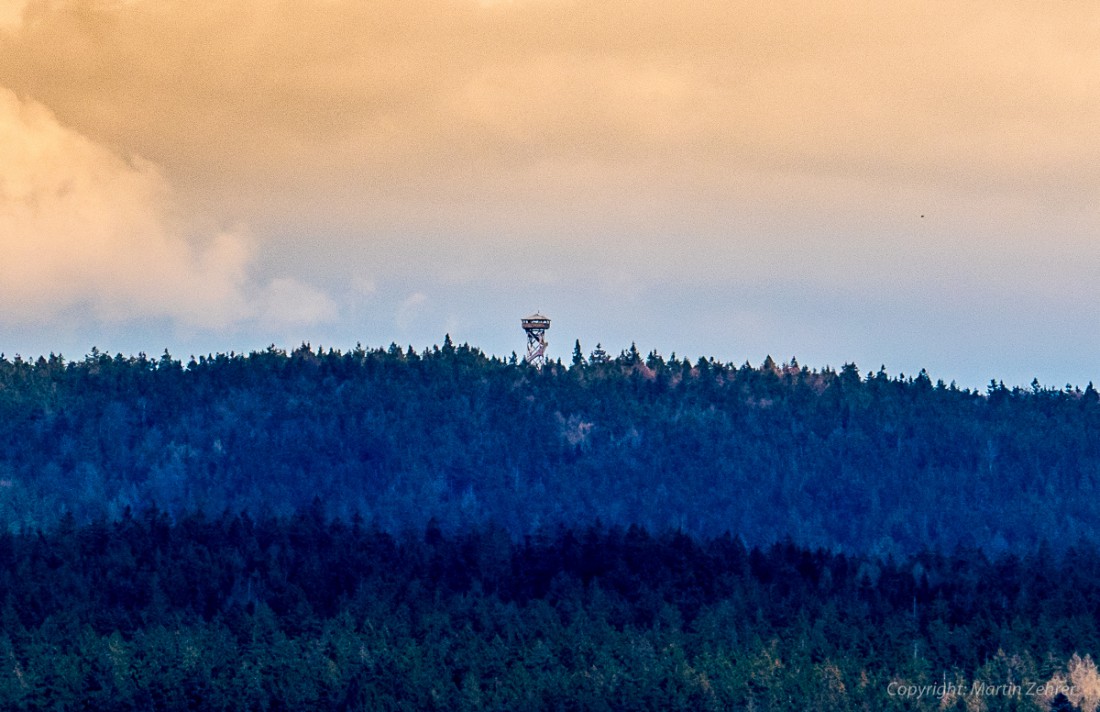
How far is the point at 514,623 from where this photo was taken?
13262cm

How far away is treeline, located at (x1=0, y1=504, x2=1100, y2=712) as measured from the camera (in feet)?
380

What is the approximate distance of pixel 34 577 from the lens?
472 feet

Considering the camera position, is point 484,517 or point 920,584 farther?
point 484,517

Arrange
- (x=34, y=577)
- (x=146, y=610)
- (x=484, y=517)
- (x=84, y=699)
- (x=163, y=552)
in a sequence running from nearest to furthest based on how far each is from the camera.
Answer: (x=84, y=699) → (x=146, y=610) → (x=34, y=577) → (x=163, y=552) → (x=484, y=517)

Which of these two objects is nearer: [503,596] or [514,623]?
[514,623]

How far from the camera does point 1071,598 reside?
136 meters

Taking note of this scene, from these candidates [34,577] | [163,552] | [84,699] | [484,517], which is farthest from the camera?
[484,517]

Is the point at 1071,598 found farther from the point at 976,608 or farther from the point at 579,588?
the point at 579,588

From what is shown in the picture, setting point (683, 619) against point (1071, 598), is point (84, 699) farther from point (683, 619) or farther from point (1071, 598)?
point (1071, 598)

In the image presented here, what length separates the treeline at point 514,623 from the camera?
4560 inches

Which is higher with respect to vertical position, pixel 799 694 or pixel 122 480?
pixel 122 480

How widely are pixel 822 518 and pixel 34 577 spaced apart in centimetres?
8314

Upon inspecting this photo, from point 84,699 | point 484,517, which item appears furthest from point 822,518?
point 84,699

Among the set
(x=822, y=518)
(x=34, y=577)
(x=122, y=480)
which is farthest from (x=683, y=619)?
(x=122, y=480)
